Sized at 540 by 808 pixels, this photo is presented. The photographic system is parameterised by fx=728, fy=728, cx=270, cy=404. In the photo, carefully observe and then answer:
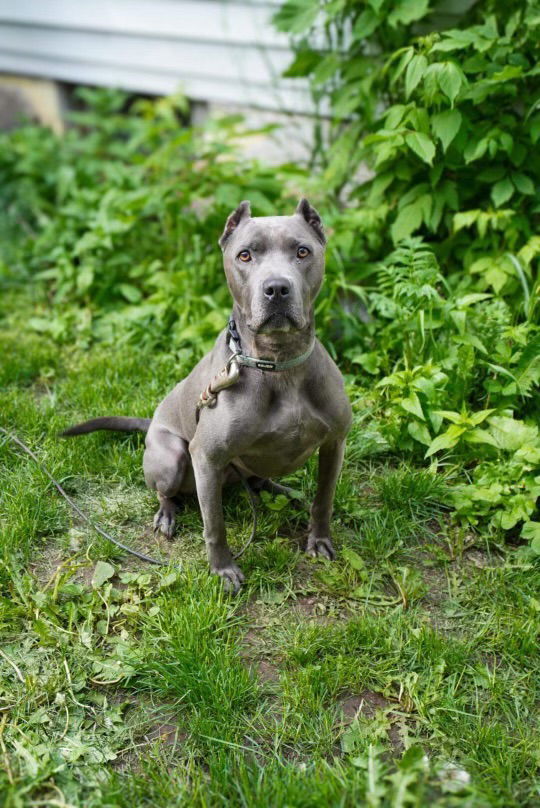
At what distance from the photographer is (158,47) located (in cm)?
619

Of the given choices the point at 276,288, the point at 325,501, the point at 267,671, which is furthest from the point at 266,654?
the point at 276,288

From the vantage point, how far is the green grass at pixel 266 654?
2096 millimetres

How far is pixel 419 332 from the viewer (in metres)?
3.60

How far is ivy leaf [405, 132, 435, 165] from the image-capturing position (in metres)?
3.53

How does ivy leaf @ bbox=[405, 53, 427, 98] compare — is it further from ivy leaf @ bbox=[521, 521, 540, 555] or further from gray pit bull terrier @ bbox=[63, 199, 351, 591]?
ivy leaf @ bbox=[521, 521, 540, 555]

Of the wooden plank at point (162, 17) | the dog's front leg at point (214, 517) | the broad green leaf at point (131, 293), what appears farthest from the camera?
the wooden plank at point (162, 17)

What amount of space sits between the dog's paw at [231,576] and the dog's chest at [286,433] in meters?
0.43

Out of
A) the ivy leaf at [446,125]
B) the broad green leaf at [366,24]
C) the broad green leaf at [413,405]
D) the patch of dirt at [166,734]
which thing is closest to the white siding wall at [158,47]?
the broad green leaf at [366,24]

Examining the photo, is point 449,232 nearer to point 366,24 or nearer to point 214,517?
point 366,24

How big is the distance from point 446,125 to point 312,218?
1406 millimetres

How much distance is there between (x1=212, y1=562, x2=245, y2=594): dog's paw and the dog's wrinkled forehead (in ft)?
3.97

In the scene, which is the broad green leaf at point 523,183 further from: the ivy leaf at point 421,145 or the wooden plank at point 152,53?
the wooden plank at point 152,53

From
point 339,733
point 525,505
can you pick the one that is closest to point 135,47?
point 525,505

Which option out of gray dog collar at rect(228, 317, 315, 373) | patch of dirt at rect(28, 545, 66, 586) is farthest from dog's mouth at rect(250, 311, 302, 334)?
patch of dirt at rect(28, 545, 66, 586)
